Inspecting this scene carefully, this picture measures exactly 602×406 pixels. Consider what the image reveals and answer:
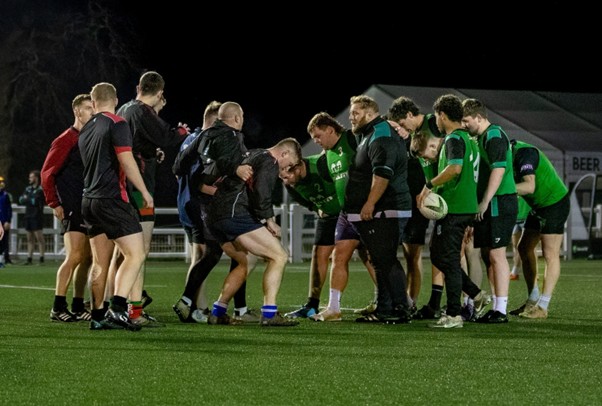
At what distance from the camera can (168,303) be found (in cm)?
1334

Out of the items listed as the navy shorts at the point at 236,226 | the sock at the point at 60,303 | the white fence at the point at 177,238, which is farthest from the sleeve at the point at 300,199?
the white fence at the point at 177,238

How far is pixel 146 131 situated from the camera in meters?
10.4

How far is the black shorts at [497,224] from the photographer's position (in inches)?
421

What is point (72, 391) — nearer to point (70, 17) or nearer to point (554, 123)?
point (554, 123)

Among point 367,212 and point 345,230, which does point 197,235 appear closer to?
point 345,230

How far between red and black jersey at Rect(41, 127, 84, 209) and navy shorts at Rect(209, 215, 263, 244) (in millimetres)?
1626

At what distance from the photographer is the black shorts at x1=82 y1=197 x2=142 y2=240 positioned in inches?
376

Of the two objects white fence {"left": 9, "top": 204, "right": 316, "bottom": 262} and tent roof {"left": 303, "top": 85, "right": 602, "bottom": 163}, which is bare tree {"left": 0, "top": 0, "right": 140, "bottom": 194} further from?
tent roof {"left": 303, "top": 85, "right": 602, "bottom": 163}

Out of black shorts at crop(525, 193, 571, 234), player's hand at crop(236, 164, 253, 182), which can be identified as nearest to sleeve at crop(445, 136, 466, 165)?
player's hand at crop(236, 164, 253, 182)

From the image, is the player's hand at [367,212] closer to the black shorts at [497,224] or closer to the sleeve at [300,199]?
the black shorts at [497,224]

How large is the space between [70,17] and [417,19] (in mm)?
16000

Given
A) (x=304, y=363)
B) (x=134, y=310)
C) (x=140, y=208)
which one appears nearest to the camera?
(x=304, y=363)

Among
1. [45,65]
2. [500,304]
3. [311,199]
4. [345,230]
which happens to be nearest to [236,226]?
[345,230]

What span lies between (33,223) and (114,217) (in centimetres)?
1666
